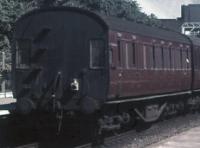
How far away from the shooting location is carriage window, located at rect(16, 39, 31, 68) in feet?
54.7

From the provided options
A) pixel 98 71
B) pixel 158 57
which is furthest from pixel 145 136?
pixel 98 71

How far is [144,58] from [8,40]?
864 inches

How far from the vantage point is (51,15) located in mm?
16703

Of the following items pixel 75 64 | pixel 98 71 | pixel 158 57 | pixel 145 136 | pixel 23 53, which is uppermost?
pixel 23 53

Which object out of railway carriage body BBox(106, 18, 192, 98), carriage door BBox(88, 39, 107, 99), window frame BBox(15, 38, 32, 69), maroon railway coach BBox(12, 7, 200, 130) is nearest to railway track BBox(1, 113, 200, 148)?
maroon railway coach BBox(12, 7, 200, 130)

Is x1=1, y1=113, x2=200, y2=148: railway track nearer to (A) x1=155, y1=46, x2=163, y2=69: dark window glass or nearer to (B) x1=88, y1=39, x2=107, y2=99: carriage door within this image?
(B) x1=88, y1=39, x2=107, y2=99: carriage door

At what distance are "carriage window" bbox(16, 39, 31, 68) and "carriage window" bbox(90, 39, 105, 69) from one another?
170cm

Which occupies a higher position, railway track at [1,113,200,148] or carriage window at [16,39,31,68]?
carriage window at [16,39,31,68]

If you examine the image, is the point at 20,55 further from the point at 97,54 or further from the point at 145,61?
the point at 145,61

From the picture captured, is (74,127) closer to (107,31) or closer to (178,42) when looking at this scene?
(107,31)

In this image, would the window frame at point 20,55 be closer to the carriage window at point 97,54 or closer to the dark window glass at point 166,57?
the carriage window at point 97,54

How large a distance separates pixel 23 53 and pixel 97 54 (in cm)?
200

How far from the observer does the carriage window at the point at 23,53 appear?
54.7ft

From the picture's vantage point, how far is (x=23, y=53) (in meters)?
16.8
